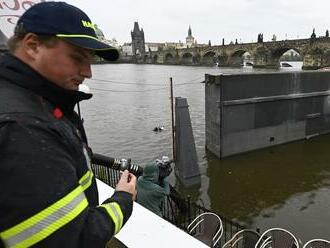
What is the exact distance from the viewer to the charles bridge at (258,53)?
187 ft

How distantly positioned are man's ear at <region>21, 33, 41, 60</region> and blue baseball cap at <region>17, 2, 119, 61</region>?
3 cm

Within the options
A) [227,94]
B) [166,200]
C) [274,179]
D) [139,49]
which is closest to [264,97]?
[227,94]

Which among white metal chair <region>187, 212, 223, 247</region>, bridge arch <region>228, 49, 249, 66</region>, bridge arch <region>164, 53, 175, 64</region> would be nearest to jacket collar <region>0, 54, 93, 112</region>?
white metal chair <region>187, 212, 223, 247</region>

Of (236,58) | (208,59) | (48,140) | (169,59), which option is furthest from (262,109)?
(169,59)

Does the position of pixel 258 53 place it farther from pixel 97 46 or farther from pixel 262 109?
pixel 97 46

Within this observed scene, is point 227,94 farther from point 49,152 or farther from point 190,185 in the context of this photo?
point 49,152

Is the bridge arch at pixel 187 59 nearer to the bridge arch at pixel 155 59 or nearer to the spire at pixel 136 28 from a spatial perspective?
the bridge arch at pixel 155 59

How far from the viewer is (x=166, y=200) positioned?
26.1ft

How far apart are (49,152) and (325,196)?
10.6m

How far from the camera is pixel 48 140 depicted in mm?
1277

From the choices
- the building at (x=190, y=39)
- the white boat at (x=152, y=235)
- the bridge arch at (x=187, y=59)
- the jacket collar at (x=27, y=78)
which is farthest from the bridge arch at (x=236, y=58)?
the building at (x=190, y=39)

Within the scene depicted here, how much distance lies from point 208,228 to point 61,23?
5044 millimetres

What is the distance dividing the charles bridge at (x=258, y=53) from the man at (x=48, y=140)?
5775cm

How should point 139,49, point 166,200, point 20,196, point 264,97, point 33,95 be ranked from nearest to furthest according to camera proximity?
point 20,196
point 33,95
point 166,200
point 264,97
point 139,49
